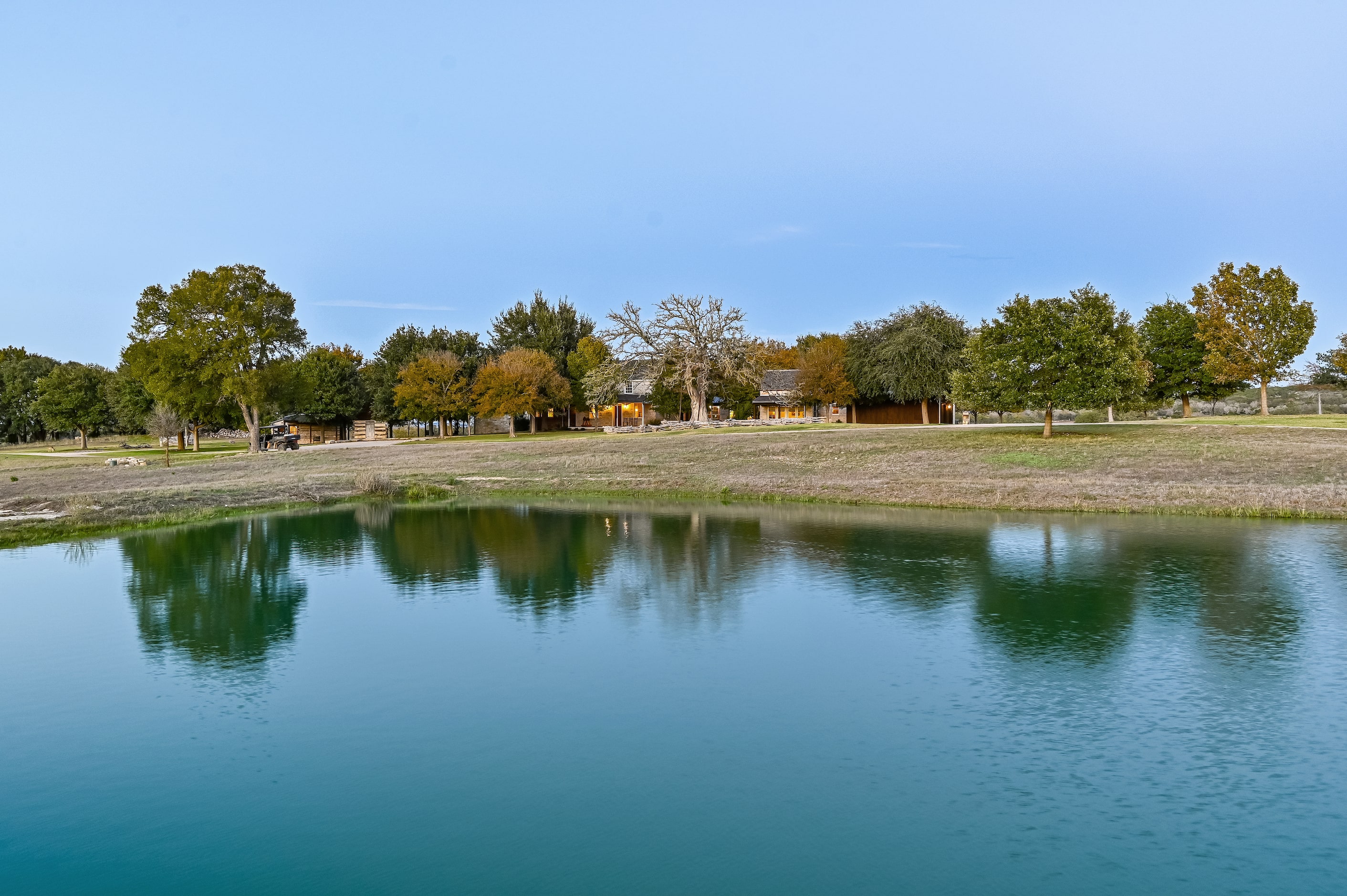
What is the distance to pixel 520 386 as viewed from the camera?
8688cm

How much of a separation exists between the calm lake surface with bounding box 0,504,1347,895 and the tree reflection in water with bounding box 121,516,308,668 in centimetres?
16

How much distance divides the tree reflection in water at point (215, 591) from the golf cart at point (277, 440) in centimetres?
4189

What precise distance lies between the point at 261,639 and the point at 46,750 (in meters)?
5.83

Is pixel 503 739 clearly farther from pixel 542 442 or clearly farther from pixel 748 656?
pixel 542 442

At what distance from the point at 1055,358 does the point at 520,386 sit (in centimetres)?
5261

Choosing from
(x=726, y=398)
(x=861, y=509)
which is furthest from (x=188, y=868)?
(x=726, y=398)

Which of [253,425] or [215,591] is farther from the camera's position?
[253,425]

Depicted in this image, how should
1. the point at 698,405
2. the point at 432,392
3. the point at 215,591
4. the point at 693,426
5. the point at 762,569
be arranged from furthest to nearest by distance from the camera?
the point at 432,392 < the point at 698,405 < the point at 693,426 < the point at 762,569 < the point at 215,591

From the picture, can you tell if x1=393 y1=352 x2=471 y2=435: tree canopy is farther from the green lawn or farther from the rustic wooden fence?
the green lawn

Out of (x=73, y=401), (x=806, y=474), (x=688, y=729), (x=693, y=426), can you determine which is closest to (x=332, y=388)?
(x=73, y=401)

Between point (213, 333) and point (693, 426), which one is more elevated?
point (213, 333)

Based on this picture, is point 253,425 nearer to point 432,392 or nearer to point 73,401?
point 432,392

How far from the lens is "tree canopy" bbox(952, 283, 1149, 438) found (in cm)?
4419

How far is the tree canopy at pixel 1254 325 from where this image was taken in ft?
198
